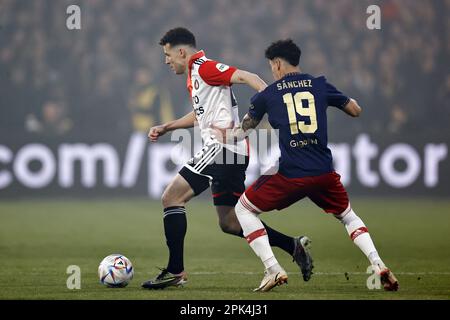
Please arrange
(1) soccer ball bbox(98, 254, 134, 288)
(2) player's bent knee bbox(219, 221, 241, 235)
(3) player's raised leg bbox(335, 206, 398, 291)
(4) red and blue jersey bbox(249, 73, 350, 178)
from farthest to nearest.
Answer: (2) player's bent knee bbox(219, 221, 241, 235), (1) soccer ball bbox(98, 254, 134, 288), (4) red and blue jersey bbox(249, 73, 350, 178), (3) player's raised leg bbox(335, 206, 398, 291)

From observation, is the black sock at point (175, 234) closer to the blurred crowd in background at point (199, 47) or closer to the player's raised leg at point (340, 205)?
the player's raised leg at point (340, 205)

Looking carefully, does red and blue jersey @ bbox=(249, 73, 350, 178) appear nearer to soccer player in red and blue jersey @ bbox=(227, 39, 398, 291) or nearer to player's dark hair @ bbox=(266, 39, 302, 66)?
soccer player in red and blue jersey @ bbox=(227, 39, 398, 291)

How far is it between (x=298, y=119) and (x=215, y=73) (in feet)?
2.98

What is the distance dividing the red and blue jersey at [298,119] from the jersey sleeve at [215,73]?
18.9 inches

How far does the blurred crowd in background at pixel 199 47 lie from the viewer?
1805cm

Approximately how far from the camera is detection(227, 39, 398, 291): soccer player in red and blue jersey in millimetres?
7348

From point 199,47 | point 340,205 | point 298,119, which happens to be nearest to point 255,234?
point 340,205

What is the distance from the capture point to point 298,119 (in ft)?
24.0

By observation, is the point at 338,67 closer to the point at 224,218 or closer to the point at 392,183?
the point at 392,183

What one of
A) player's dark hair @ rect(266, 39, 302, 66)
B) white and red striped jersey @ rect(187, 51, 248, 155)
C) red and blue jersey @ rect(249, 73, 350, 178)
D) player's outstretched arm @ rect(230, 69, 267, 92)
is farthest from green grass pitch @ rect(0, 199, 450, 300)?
player's dark hair @ rect(266, 39, 302, 66)

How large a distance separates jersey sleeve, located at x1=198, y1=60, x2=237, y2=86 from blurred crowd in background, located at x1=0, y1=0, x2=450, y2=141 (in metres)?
9.47

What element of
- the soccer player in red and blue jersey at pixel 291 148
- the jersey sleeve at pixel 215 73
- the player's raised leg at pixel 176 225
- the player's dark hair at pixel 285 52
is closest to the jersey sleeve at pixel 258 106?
the soccer player in red and blue jersey at pixel 291 148

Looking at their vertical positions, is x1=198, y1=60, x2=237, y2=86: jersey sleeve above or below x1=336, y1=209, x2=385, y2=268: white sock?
above

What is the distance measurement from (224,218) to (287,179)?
910mm
